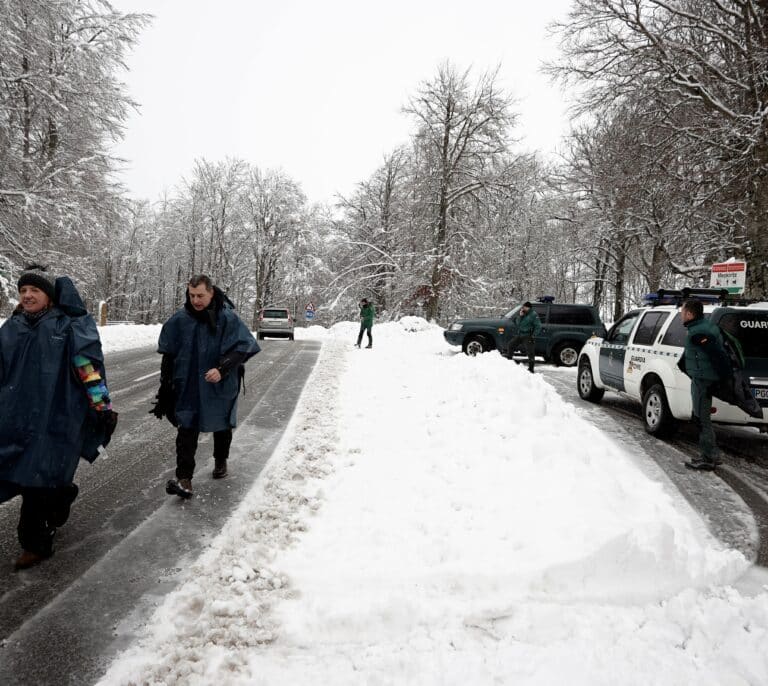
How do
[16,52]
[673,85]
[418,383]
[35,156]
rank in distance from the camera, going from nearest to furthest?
[418,383] → [673,85] → [16,52] → [35,156]

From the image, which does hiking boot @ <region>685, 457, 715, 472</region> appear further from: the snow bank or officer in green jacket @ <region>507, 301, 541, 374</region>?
the snow bank

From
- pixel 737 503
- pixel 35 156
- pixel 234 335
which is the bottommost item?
pixel 737 503

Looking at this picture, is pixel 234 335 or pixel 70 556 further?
pixel 234 335

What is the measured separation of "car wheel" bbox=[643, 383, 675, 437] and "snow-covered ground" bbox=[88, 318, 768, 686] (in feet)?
6.75

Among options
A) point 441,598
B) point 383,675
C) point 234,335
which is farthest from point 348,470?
point 383,675

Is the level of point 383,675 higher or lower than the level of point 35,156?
lower

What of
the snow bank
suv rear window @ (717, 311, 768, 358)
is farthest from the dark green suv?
the snow bank

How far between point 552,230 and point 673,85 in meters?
25.5

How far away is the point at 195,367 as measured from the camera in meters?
4.09

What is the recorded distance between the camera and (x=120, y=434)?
5.97m

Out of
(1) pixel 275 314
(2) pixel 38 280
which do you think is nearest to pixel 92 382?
(2) pixel 38 280

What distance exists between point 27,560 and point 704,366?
6296mm

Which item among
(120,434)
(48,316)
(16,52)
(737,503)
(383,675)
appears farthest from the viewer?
(16,52)

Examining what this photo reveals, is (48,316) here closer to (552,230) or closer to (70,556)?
(70,556)
